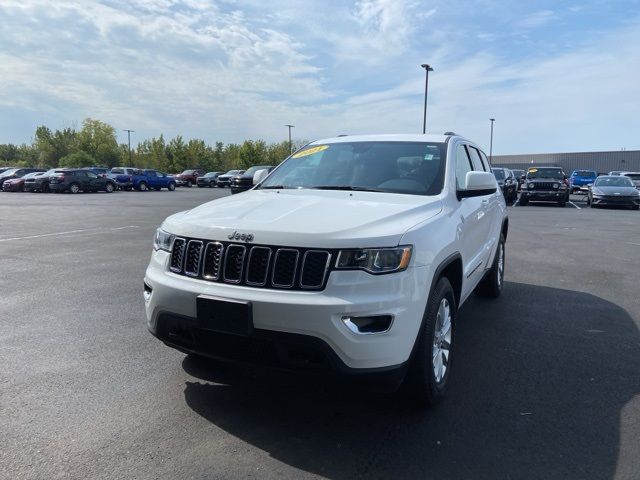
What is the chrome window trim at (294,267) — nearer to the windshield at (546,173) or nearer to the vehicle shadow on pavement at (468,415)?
the vehicle shadow on pavement at (468,415)

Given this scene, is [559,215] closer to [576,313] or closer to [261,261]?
[576,313]

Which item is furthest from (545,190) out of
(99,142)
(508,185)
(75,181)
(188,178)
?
(99,142)

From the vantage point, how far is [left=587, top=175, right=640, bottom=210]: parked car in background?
837 inches

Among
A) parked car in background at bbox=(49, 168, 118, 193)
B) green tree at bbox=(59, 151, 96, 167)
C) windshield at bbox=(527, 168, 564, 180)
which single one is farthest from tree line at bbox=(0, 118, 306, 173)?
windshield at bbox=(527, 168, 564, 180)

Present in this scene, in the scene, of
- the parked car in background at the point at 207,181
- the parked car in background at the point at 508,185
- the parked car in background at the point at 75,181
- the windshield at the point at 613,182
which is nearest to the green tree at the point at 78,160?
the parked car in background at the point at 207,181

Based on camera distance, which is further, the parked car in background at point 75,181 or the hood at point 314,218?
the parked car in background at point 75,181

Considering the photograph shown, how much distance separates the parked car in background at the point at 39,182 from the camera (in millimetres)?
33344

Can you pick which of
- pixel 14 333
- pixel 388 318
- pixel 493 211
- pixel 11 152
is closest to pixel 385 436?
pixel 388 318

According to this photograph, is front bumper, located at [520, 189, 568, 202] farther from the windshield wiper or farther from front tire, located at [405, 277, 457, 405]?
front tire, located at [405, 277, 457, 405]

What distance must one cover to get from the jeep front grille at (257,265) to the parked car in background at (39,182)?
114ft

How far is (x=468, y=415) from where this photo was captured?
3219mm

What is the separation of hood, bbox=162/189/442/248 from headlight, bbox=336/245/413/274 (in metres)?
0.04

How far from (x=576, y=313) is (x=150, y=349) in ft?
14.7

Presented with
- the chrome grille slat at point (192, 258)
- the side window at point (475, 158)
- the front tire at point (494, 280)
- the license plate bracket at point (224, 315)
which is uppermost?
the side window at point (475, 158)
